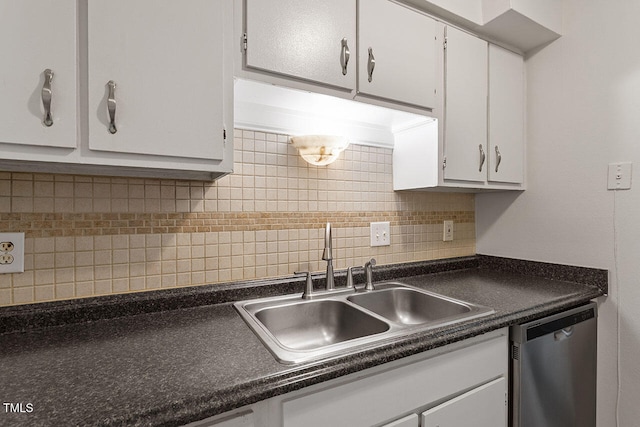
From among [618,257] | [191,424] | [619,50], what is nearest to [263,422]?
[191,424]

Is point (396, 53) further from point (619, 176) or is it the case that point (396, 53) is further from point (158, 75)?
point (619, 176)

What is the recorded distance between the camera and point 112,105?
0.81 meters

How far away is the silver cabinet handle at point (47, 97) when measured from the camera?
0.74 meters

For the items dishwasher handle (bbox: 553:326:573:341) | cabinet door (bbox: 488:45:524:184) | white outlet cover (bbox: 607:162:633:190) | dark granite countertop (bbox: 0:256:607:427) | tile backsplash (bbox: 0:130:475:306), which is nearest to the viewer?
dark granite countertop (bbox: 0:256:607:427)

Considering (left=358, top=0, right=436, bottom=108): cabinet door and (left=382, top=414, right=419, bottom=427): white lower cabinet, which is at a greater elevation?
(left=358, top=0, right=436, bottom=108): cabinet door

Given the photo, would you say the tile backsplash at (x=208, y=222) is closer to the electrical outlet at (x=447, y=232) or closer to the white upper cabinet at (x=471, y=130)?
the electrical outlet at (x=447, y=232)

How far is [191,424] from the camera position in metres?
0.66

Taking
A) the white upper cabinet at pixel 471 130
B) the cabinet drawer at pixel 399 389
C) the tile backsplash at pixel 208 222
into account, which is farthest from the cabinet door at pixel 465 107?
the cabinet drawer at pixel 399 389

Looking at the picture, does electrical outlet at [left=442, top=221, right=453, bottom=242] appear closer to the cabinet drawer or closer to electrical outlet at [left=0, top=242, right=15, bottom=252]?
the cabinet drawer

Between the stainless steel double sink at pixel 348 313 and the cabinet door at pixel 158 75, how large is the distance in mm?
612

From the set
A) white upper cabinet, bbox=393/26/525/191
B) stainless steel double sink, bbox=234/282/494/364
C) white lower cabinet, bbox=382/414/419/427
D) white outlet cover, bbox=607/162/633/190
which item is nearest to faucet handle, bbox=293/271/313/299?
stainless steel double sink, bbox=234/282/494/364

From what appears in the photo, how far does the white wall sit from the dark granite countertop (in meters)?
0.35

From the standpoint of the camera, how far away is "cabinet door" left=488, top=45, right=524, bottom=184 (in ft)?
5.32

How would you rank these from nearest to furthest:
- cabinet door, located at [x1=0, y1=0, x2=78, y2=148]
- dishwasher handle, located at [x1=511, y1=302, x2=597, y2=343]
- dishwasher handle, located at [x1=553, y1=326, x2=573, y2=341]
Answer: cabinet door, located at [x1=0, y1=0, x2=78, y2=148], dishwasher handle, located at [x1=511, y1=302, x2=597, y2=343], dishwasher handle, located at [x1=553, y1=326, x2=573, y2=341]
